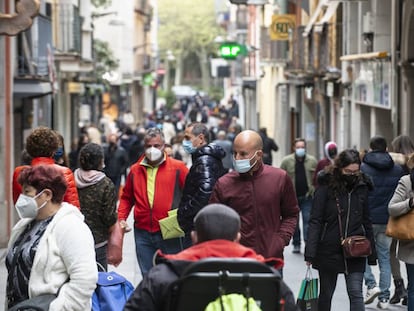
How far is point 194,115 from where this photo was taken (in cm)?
5088

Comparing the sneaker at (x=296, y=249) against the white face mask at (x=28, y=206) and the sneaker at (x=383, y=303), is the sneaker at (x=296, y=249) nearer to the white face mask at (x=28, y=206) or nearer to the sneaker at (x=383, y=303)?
the sneaker at (x=383, y=303)

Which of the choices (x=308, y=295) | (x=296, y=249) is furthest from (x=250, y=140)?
(x=296, y=249)

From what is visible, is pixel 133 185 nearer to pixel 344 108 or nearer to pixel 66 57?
pixel 344 108

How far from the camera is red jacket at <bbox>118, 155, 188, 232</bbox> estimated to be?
1183 centimetres

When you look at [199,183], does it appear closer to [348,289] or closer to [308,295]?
[308,295]

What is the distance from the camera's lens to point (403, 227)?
37.7ft

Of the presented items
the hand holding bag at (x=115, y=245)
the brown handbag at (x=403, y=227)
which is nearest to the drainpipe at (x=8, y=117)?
the hand holding bag at (x=115, y=245)

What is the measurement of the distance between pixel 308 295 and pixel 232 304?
473 centimetres

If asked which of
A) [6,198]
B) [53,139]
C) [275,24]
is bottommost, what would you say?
[6,198]

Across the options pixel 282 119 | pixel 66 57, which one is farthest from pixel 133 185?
pixel 282 119

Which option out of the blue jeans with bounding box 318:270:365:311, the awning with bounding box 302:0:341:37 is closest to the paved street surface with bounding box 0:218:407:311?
the blue jeans with bounding box 318:270:365:311

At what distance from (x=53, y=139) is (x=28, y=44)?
16.9 meters

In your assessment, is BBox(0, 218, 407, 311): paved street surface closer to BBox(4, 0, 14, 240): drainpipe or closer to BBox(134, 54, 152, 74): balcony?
BBox(4, 0, 14, 240): drainpipe

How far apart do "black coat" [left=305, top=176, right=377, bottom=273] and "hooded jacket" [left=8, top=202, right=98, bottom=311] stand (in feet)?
13.9
